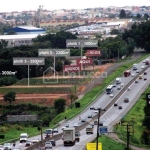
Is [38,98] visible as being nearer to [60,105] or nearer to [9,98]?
[9,98]

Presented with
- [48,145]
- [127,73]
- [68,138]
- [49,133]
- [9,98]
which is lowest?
[9,98]

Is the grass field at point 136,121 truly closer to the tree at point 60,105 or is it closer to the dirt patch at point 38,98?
the tree at point 60,105

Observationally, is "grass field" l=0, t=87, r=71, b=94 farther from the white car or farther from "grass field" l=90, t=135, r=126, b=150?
the white car

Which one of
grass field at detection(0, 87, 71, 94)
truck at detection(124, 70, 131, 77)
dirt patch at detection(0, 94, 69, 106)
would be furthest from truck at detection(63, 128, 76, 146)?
truck at detection(124, 70, 131, 77)

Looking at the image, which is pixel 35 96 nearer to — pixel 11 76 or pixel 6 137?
pixel 11 76

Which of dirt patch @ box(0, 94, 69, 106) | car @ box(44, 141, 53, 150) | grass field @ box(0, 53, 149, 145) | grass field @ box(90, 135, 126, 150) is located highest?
car @ box(44, 141, 53, 150)

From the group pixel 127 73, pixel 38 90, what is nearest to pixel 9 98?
pixel 38 90

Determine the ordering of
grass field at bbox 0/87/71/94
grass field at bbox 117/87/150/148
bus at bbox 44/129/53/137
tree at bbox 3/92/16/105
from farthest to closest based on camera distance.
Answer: grass field at bbox 0/87/71/94 → tree at bbox 3/92/16/105 → bus at bbox 44/129/53/137 → grass field at bbox 117/87/150/148

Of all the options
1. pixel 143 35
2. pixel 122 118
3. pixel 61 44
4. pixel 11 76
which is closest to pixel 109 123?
pixel 122 118
